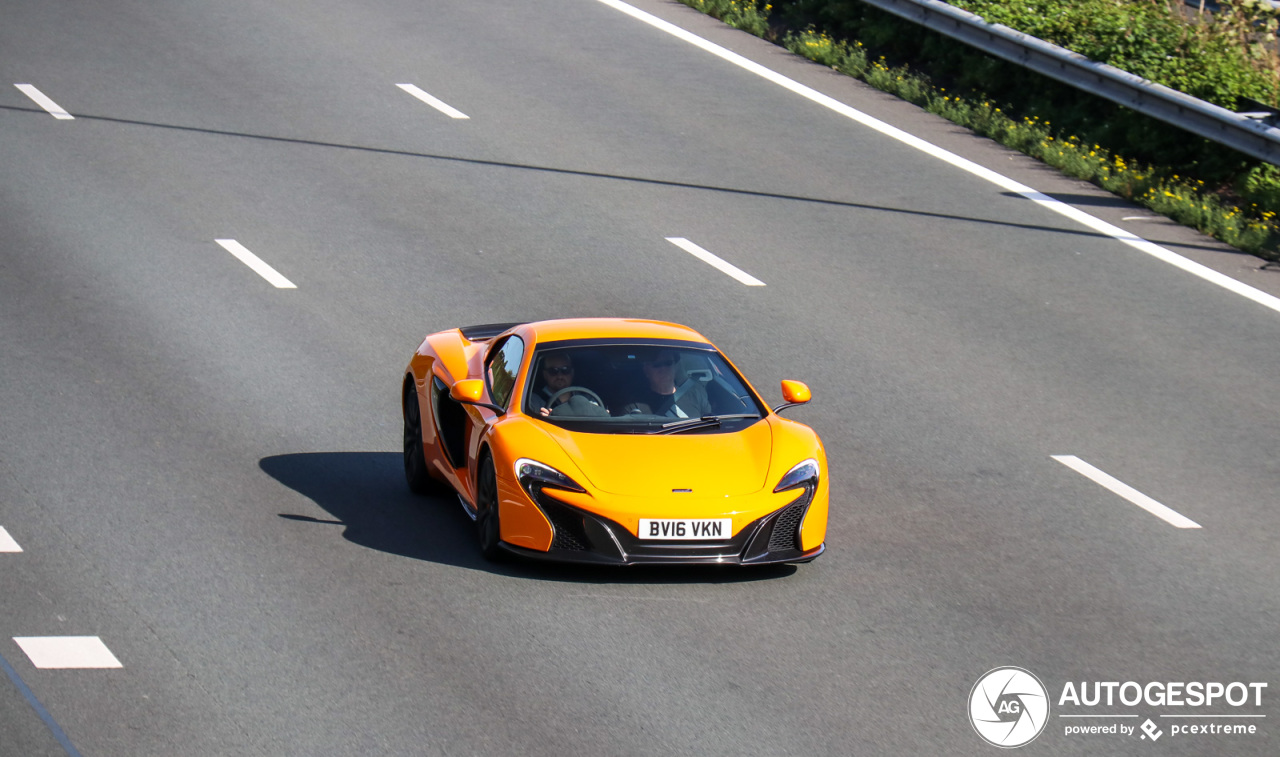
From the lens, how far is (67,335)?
43.8 feet

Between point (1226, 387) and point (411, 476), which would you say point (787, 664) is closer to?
point (411, 476)

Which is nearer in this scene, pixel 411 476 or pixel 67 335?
pixel 411 476

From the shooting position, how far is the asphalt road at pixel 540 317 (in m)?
7.64

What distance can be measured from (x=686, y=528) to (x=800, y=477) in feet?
2.64

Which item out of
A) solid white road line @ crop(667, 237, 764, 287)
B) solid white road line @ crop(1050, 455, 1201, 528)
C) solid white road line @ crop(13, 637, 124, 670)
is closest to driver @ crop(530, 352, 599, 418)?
solid white road line @ crop(13, 637, 124, 670)

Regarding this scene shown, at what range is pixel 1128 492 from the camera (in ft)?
36.9

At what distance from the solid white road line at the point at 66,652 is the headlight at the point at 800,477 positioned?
11.6 feet

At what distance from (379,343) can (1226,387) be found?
6915 mm

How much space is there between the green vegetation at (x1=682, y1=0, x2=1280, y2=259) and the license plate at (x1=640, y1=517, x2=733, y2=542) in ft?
34.1

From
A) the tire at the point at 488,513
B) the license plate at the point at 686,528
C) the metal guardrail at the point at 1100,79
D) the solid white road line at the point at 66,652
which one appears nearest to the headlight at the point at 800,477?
the license plate at the point at 686,528

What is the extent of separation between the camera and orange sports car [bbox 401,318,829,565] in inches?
351

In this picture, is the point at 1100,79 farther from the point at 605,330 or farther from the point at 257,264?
the point at 605,330

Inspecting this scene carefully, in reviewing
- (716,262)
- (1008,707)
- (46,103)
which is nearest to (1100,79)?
(716,262)

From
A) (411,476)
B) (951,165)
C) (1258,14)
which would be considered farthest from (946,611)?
(1258,14)
